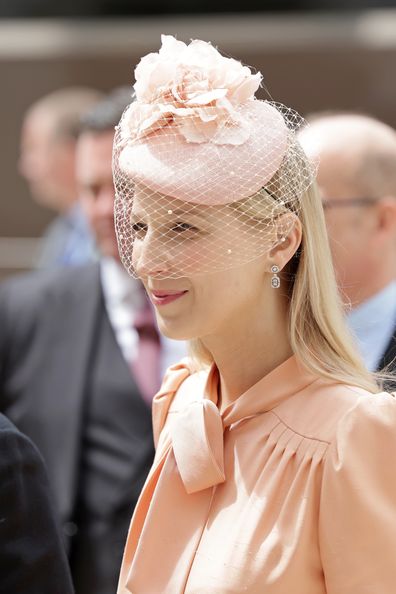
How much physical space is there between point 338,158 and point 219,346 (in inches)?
52.2

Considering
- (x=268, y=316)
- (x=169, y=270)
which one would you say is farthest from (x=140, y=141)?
(x=268, y=316)

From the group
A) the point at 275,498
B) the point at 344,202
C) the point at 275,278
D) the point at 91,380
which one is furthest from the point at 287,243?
the point at 91,380

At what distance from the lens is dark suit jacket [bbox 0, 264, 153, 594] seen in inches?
149

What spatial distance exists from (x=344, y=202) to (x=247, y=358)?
4.22 feet

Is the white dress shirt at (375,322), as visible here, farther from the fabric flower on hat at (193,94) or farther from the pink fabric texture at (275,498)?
the fabric flower on hat at (193,94)

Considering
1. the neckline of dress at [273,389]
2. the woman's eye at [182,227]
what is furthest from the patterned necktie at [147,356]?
the woman's eye at [182,227]

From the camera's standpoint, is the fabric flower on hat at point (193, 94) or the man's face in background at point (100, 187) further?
the man's face in background at point (100, 187)

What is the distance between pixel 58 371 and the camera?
3.94m

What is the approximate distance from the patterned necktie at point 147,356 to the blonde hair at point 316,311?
1719 millimetres

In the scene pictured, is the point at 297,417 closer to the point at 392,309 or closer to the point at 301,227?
the point at 301,227

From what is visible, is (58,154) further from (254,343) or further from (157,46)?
(254,343)

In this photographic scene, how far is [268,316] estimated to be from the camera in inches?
88.3

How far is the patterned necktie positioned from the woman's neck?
1646mm

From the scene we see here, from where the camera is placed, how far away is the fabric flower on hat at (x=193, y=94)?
6.99 ft
